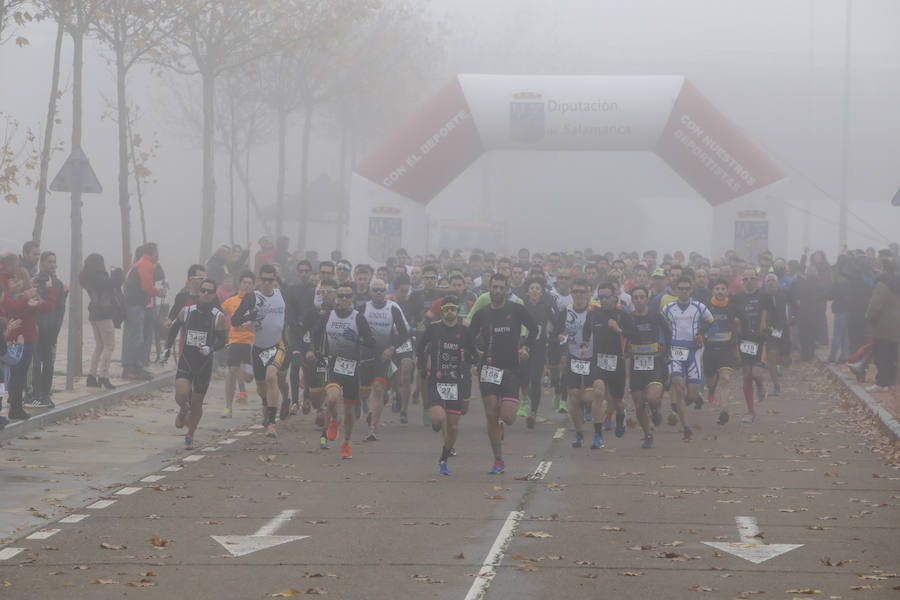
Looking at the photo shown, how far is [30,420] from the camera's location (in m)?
16.2

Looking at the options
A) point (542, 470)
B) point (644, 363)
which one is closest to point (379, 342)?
point (644, 363)

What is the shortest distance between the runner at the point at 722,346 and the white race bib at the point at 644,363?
88.6 inches

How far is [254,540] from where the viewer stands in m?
10.1

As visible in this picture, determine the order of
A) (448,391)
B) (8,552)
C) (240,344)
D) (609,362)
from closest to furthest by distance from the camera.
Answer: (8,552), (448,391), (609,362), (240,344)

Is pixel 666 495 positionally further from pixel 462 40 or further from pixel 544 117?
pixel 462 40

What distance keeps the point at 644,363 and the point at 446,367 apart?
9.29 ft

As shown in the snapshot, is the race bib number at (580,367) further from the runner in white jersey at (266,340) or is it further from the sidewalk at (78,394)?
the sidewalk at (78,394)

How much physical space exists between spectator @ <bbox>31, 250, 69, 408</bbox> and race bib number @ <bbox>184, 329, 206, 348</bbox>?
92.8 inches

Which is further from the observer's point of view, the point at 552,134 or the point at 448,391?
the point at 552,134

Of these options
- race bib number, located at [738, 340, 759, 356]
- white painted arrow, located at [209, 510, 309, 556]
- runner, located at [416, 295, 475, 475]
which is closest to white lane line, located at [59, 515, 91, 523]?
white painted arrow, located at [209, 510, 309, 556]

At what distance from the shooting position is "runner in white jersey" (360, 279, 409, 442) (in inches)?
625

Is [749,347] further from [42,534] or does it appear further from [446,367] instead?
[42,534]

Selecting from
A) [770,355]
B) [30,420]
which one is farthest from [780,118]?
[30,420]

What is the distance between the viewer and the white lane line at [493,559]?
333 inches
